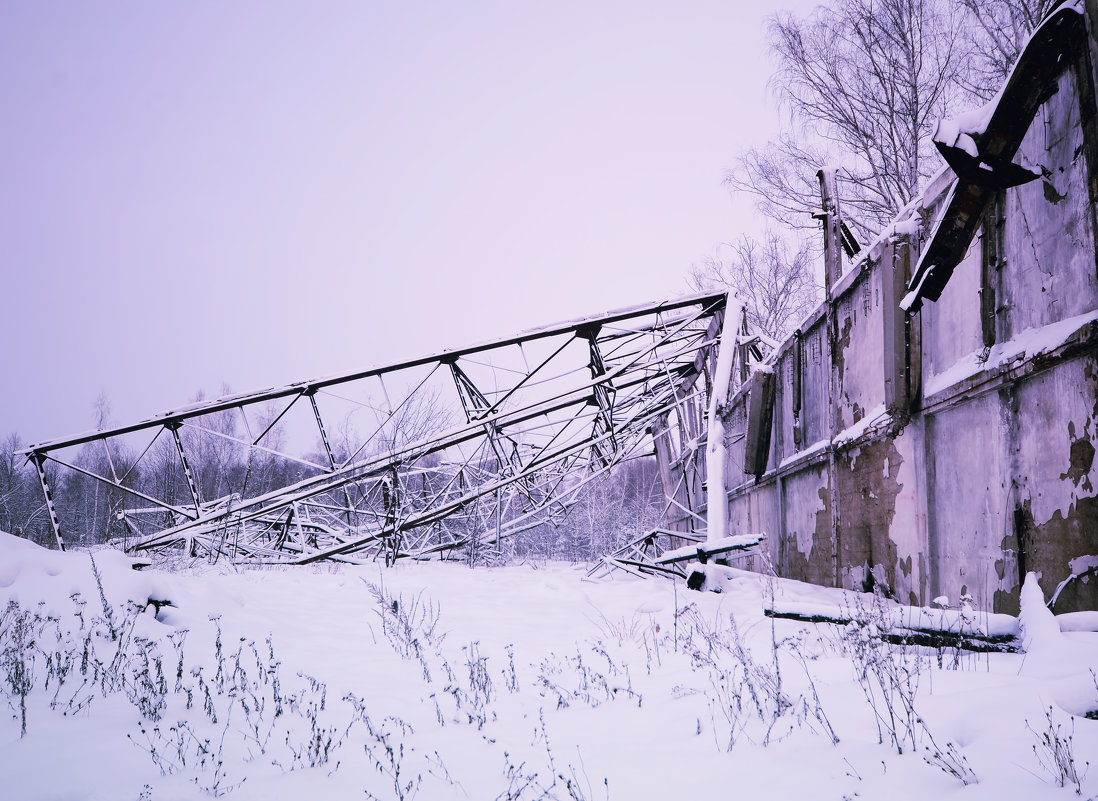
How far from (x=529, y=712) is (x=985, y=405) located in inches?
109

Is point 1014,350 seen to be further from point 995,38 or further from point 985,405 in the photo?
point 995,38

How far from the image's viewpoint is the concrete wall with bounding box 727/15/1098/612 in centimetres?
271

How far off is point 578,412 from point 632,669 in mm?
8532

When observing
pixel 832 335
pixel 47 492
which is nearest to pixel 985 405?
pixel 832 335

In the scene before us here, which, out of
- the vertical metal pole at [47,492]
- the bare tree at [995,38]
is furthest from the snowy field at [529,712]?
the bare tree at [995,38]

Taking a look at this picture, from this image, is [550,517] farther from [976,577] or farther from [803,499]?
[976,577]

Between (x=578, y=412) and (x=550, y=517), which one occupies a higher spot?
(x=578, y=412)

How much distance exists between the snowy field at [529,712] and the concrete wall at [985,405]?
0.48m

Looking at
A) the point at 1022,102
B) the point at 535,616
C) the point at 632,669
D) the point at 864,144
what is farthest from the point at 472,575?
the point at 864,144

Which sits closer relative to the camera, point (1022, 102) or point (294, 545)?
point (1022, 102)

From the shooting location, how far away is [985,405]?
335cm

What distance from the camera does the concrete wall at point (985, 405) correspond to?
2.71 meters

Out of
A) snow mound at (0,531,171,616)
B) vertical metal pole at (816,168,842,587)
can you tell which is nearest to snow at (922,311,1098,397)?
vertical metal pole at (816,168,842,587)

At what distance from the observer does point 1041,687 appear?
211 cm
